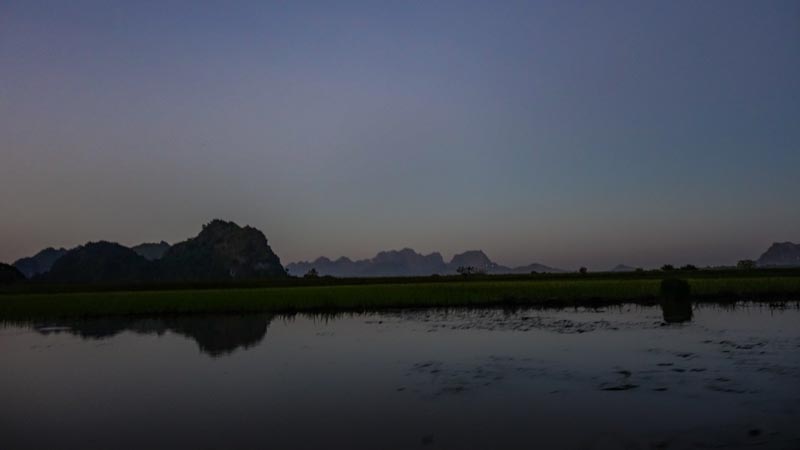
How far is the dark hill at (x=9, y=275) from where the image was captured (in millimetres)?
81912

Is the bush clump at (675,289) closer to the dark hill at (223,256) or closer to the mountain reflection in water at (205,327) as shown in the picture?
the mountain reflection in water at (205,327)

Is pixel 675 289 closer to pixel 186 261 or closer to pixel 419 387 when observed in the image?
pixel 419 387

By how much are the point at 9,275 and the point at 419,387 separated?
97114 mm

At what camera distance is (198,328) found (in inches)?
894

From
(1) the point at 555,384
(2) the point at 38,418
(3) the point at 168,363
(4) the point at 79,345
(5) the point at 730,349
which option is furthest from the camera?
(4) the point at 79,345

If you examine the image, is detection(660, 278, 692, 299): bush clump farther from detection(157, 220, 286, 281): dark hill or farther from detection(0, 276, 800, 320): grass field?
detection(157, 220, 286, 281): dark hill

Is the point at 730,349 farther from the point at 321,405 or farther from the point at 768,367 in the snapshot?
the point at 321,405

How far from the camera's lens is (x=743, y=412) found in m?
8.42

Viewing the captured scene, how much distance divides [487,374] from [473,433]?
4330 mm

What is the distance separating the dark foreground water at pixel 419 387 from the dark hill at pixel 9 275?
76.4 meters

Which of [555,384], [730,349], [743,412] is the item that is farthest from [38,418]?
[730,349]

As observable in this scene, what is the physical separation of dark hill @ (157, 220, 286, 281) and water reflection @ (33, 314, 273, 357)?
412ft

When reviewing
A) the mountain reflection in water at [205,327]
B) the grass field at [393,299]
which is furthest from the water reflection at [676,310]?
the grass field at [393,299]

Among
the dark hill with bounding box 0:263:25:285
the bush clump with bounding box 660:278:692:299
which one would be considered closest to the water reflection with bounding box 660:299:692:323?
the bush clump with bounding box 660:278:692:299
